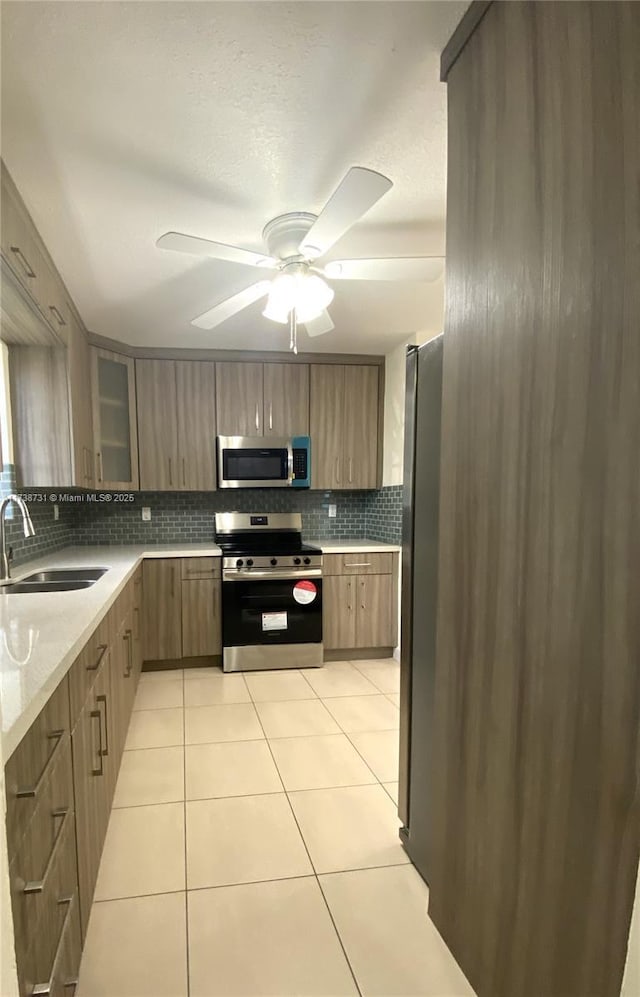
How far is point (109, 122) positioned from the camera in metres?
1.43

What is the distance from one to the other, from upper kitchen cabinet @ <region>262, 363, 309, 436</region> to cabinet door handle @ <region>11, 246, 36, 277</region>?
2168mm

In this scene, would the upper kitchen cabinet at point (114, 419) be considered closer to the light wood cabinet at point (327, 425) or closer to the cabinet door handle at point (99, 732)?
the light wood cabinet at point (327, 425)

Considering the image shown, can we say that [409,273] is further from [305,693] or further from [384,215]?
[305,693]

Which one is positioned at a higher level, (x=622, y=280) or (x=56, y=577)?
(x=622, y=280)

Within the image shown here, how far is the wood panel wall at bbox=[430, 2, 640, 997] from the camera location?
758 mm

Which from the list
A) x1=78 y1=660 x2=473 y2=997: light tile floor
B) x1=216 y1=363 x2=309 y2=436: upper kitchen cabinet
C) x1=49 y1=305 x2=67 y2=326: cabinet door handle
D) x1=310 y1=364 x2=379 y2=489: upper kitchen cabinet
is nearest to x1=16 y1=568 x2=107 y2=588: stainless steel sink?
x1=78 y1=660 x2=473 y2=997: light tile floor

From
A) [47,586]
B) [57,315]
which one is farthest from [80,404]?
[47,586]

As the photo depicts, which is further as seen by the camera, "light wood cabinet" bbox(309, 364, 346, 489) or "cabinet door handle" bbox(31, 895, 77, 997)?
"light wood cabinet" bbox(309, 364, 346, 489)

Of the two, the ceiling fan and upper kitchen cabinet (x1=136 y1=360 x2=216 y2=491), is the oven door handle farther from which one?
the ceiling fan

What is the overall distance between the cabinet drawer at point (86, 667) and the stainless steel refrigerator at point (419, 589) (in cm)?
107

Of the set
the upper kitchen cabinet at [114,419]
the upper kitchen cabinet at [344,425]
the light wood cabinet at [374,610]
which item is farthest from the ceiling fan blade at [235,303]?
the light wood cabinet at [374,610]

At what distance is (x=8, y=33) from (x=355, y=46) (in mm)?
806

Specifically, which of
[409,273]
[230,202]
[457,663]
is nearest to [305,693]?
[457,663]

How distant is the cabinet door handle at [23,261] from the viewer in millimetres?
1712
